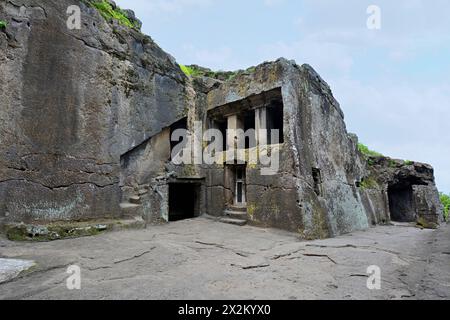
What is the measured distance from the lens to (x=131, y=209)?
622cm

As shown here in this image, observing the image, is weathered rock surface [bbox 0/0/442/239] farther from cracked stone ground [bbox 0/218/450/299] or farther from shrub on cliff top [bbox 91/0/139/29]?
cracked stone ground [bbox 0/218/450/299]

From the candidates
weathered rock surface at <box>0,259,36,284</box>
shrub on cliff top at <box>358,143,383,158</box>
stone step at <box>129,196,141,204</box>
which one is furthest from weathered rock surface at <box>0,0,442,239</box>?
shrub on cliff top at <box>358,143,383,158</box>

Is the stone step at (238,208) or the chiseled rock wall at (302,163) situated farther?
the stone step at (238,208)

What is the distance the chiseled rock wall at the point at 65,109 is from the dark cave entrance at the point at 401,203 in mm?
13885

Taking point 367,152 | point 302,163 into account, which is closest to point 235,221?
point 302,163

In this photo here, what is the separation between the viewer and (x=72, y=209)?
17.0 ft

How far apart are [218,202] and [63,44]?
5429mm

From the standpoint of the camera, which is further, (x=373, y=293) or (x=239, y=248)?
(x=239, y=248)

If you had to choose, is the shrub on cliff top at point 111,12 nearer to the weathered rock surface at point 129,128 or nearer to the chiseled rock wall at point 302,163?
the weathered rock surface at point 129,128

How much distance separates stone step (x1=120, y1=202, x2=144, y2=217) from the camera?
240 inches

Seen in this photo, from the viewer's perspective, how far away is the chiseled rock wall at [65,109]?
4574 millimetres

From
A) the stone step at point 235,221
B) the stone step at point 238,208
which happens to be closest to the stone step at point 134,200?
the stone step at point 235,221
